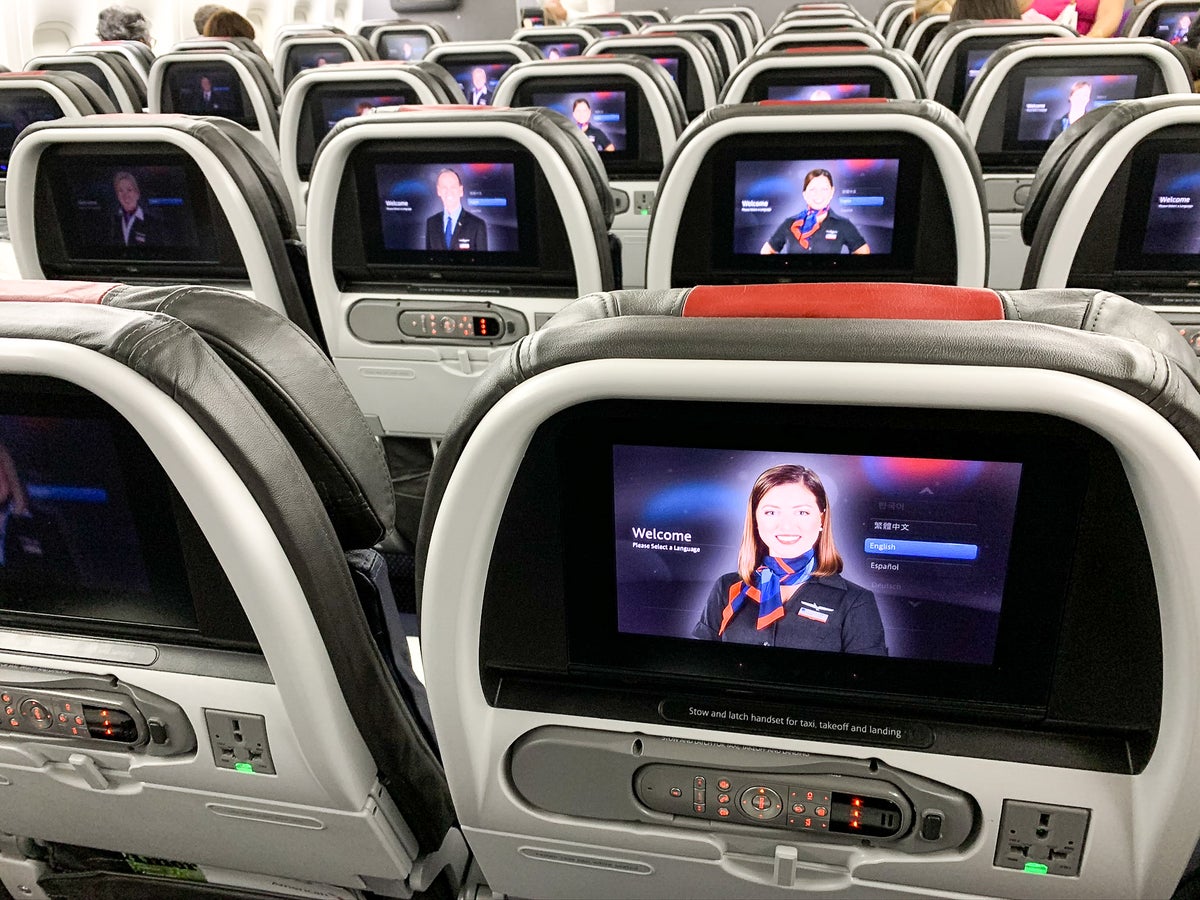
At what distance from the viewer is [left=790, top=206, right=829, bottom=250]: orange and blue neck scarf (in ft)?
7.55

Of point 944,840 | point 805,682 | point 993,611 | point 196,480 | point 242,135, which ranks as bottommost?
point 944,840

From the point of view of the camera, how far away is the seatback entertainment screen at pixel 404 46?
29.0 feet

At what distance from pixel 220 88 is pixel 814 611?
18.5ft

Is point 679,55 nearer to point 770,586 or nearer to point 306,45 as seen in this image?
point 306,45

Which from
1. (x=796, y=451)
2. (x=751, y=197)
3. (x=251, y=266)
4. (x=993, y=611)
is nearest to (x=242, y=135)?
(x=251, y=266)

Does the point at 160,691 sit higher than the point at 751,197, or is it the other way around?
the point at 751,197

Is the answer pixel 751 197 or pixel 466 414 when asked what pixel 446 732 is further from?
pixel 751 197

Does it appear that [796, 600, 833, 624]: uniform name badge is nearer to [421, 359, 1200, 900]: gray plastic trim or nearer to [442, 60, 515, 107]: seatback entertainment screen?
[421, 359, 1200, 900]: gray plastic trim

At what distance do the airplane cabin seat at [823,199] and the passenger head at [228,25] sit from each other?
526 centimetres

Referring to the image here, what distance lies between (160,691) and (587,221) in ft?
5.13

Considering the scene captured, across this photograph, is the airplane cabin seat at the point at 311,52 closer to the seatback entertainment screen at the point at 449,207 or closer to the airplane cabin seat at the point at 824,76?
the airplane cabin seat at the point at 824,76

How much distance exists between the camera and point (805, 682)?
102 cm

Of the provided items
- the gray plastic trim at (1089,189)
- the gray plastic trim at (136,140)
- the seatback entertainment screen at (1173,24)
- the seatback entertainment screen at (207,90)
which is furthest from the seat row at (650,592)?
the seatback entertainment screen at (1173,24)

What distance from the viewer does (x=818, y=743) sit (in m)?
1.01
